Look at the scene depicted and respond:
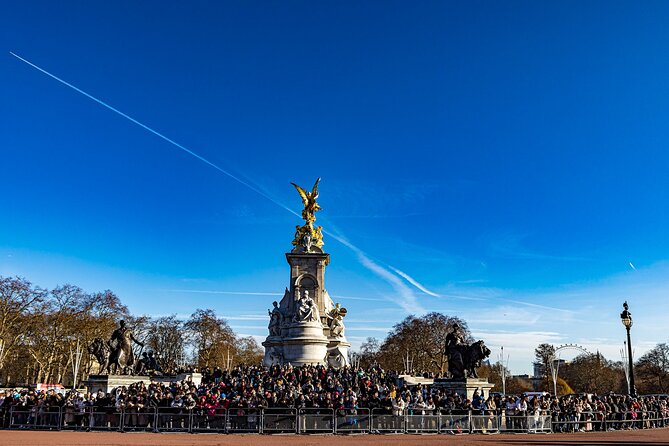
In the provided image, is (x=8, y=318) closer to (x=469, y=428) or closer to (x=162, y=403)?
(x=162, y=403)

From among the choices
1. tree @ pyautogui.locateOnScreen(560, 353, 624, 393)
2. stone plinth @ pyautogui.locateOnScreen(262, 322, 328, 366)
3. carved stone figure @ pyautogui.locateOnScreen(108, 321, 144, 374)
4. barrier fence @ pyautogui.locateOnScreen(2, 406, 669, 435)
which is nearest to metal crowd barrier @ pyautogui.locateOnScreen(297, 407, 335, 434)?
barrier fence @ pyautogui.locateOnScreen(2, 406, 669, 435)

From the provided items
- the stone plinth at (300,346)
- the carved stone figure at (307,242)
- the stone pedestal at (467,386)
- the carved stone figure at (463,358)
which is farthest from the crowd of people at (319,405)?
the carved stone figure at (307,242)

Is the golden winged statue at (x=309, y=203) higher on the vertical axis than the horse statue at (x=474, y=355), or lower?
higher

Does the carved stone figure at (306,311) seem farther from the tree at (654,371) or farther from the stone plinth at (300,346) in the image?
the tree at (654,371)

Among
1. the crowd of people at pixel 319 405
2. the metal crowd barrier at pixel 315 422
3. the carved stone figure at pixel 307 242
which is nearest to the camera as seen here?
the metal crowd barrier at pixel 315 422

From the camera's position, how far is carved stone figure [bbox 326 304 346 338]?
47.3 metres

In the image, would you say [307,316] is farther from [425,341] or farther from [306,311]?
[425,341]

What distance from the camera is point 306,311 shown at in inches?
1736

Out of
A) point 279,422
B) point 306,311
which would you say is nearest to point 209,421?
point 279,422

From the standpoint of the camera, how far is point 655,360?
80.3m

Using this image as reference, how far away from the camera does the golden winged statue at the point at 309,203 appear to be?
54.8 meters

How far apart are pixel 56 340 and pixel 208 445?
49.9 metres

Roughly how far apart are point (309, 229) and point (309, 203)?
381cm

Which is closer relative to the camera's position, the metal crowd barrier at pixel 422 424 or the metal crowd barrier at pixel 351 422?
the metal crowd barrier at pixel 351 422
